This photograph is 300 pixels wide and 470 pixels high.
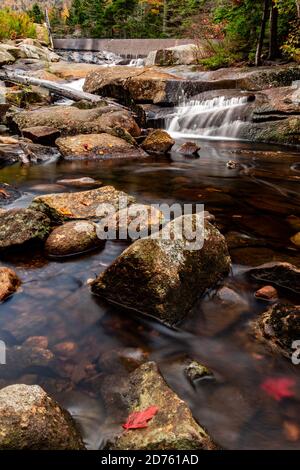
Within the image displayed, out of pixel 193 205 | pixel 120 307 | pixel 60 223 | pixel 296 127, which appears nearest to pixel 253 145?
pixel 296 127

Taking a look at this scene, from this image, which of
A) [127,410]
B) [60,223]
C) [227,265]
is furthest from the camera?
[60,223]

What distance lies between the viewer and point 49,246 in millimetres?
4031

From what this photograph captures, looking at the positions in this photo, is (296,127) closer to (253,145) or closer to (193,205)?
(253,145)

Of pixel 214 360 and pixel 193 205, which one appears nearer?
pixel 214 360

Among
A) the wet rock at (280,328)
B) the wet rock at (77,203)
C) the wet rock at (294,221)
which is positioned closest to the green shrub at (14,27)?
the wet rock at (77,203)

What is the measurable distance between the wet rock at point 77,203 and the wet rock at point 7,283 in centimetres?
126

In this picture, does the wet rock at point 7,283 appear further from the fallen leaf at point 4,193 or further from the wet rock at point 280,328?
the fallen leaf at point 4,193

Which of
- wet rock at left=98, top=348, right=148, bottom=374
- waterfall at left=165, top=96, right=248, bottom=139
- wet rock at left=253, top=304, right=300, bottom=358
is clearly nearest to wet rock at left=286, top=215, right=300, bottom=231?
wet rock at left=253, top=304, right=300, bottom=358

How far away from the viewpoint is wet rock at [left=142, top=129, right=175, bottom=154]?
33.1 feet

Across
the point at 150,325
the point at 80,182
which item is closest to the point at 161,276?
the point at 150,325

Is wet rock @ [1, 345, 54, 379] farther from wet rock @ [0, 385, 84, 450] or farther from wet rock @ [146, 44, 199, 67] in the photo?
wet rock @ [146, 44, 199, 67]

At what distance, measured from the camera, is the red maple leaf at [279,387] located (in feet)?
7.58
